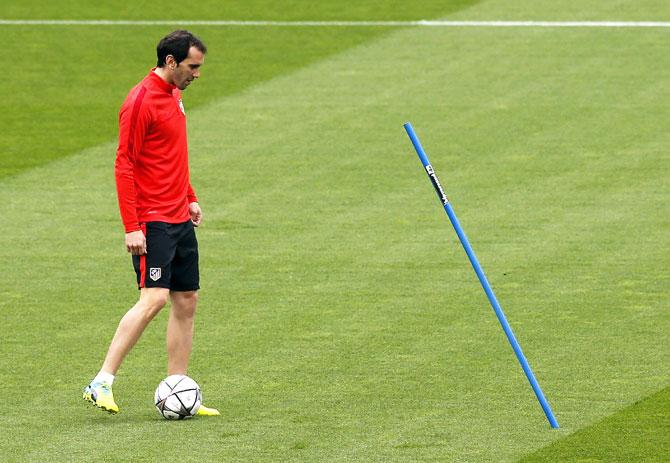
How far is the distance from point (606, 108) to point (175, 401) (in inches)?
441

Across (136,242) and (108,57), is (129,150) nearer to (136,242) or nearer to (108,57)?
(136,242)

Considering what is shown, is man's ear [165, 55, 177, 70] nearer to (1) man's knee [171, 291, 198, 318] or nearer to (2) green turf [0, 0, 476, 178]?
(1) man's knee [171, 291, 198, 318]

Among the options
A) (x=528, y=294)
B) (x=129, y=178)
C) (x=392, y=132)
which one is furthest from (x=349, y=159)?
(x=129, y=178)

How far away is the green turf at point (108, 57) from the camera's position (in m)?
20.4

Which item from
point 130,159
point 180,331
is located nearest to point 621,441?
point 180,331

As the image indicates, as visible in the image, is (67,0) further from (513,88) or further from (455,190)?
(455,190)

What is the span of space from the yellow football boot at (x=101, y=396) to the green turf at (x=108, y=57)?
27.2ft

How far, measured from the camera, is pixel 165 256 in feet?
35.3

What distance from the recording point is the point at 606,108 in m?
20.9

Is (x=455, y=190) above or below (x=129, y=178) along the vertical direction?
below

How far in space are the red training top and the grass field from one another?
4.02 ft

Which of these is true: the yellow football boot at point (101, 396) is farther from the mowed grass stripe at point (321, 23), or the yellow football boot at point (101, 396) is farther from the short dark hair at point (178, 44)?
the mowed grass stripe at point (321, 23)

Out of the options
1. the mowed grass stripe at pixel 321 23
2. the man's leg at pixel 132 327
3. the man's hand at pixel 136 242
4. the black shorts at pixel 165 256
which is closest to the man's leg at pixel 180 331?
the black shorts at pixel 165 256

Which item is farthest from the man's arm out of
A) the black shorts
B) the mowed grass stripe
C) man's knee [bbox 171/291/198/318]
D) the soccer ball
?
the mowed grass stripe
